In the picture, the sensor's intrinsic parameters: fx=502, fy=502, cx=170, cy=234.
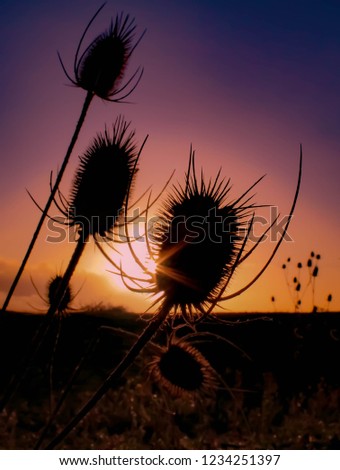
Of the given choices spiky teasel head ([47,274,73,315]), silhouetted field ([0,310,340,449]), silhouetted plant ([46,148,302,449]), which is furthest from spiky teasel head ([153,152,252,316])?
silhouetted field ([0,310,340,449])

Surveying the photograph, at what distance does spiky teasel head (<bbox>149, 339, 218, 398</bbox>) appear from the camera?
9.05ft

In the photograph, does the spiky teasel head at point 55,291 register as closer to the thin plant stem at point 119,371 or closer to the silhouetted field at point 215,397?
the silhouetted field at point 215,397

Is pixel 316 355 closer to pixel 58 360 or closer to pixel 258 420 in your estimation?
pixel 258 420

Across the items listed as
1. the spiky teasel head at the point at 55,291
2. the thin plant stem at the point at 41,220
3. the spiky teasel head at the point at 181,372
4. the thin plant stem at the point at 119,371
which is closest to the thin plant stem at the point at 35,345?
the thin plant stem at the point at 41,220

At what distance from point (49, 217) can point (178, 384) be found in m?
1.21

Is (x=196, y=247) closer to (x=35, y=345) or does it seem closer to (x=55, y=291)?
(x=35, y=345)

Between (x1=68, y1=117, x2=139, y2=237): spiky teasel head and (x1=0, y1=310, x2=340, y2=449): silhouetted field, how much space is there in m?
2.31

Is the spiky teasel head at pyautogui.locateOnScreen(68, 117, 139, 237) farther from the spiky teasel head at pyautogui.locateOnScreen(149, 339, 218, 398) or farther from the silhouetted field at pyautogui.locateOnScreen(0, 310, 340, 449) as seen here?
the silhouetted field at pyautogui.locateOnScreen(0, 310, 340, 449)

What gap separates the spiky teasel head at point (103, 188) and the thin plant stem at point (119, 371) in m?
0.93

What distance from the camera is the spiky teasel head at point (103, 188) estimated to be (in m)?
3.14

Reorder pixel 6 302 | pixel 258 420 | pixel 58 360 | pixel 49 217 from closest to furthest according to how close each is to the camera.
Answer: pixel 6 302
pixel 49 217
pixel 258 420
pixel 58 360

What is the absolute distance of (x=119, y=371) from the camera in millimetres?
2148
